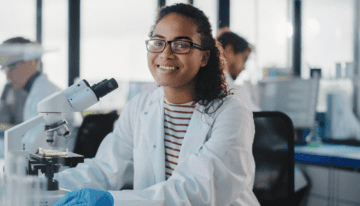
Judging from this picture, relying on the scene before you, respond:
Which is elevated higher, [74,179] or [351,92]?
[351,92]

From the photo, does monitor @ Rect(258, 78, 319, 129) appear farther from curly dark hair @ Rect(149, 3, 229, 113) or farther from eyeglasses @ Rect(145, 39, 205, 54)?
eyeglasses @ Rect(145, 39, 205, 54)

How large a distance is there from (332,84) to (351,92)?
0.80 metres

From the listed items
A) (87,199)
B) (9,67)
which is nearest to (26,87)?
(9,67)

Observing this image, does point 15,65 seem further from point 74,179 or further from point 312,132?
point 312,132

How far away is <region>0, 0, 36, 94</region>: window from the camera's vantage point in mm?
3191

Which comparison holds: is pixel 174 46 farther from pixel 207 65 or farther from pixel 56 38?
pixel 56 38

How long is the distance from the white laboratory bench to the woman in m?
1.26

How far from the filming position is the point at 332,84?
3.88m

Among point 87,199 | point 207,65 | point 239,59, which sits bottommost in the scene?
point 87,199

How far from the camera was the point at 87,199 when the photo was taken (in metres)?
0.66

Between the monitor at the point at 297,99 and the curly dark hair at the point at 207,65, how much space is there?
1.78 meters

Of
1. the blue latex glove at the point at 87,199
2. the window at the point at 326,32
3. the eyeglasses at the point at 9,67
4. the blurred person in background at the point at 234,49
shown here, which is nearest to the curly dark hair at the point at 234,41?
the blurred person in background at the point at 234,49

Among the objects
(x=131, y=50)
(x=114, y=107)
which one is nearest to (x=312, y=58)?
(x=131, y=50)

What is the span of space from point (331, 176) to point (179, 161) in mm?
1587
